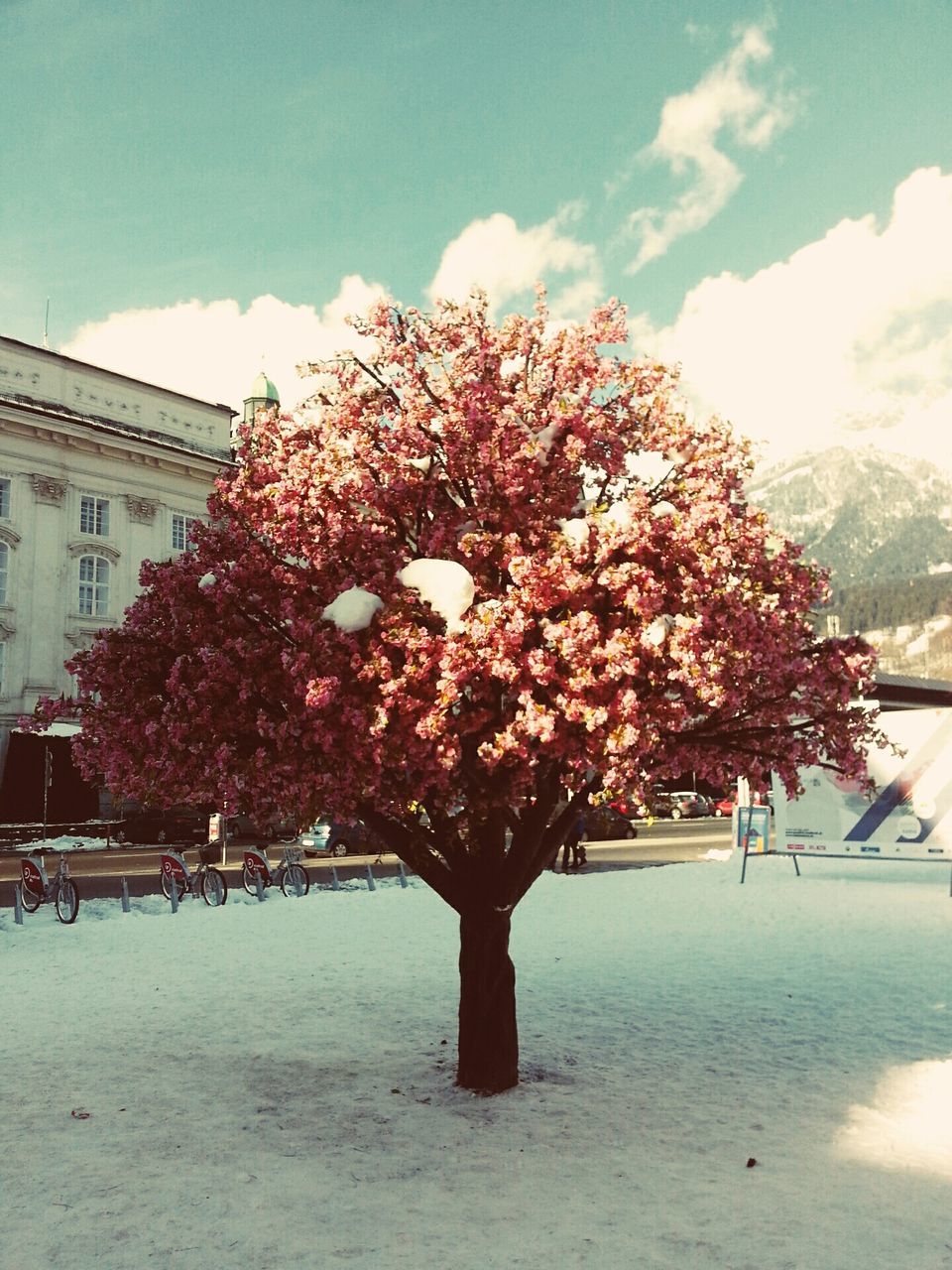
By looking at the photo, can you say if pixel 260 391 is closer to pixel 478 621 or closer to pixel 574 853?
pixel 574 853

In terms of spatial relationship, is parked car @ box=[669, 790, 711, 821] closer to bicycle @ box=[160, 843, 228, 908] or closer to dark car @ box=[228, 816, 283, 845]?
dark car @ box=[228, 816, 283, 845]

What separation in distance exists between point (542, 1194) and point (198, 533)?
16.9 ft

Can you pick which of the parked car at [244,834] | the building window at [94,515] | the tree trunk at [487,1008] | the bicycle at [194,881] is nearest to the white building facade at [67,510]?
the building window at [94,515]

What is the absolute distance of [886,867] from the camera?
29.4m

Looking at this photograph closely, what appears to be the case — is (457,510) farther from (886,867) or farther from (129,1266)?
(886,867)

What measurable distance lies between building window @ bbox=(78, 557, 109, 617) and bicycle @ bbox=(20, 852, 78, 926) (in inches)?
1201

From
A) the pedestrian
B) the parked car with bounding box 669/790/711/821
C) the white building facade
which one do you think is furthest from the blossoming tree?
the parked car with bounding box 669/790/711/821

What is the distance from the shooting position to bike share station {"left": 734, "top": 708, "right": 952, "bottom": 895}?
21969 millimetres

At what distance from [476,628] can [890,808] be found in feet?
61.2

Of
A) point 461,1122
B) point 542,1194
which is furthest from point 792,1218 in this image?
point 461,1122

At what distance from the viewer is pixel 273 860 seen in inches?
1232

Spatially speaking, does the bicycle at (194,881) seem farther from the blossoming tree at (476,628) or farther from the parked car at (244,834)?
the parked car at (244,834)

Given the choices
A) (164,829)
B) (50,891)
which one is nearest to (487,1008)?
(50,891)

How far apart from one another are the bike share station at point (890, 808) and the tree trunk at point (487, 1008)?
1503 centimetres
